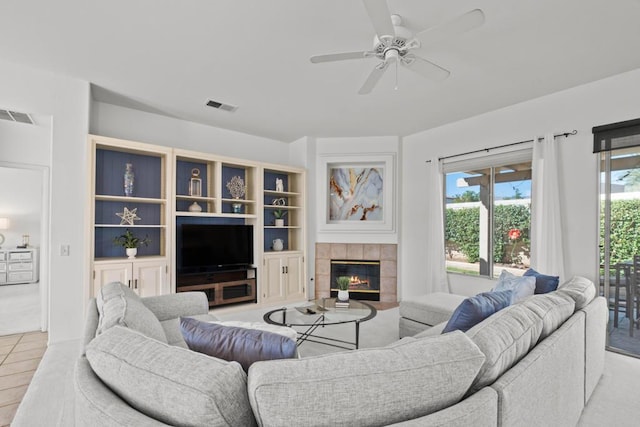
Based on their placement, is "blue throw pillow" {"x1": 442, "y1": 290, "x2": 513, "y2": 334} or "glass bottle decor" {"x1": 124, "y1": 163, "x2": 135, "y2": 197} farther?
"glass bottle decor" {"x1": 124, "y1": 163, "x2": 135, "y2": 197}

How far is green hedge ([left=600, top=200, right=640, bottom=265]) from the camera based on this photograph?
10.5ft

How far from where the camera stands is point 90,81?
3.47 m

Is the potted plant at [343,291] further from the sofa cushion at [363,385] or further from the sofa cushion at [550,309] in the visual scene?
the sofa cushion at [363,385]

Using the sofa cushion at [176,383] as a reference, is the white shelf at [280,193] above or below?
above

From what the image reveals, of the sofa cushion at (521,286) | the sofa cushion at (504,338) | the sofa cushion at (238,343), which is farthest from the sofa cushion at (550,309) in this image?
the sofa cushion at (238,343)

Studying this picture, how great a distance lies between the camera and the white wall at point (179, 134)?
4.10 m

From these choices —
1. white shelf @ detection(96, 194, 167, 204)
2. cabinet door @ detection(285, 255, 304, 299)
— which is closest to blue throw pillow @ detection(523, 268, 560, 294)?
cabinet door @ detection(285, 255, 304, 299)

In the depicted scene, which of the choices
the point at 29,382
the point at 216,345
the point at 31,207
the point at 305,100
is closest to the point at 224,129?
the point at 305,100

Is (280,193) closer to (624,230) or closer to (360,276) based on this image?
(360,276)

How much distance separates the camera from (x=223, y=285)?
4.64 meters

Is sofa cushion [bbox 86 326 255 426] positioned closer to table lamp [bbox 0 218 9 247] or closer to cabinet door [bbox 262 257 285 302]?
cabinet door [bbox 262 257 285 302]

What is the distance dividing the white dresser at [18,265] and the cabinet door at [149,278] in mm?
1413

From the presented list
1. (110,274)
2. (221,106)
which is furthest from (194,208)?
(221,106)

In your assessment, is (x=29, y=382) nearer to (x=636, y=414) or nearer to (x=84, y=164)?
(x=84, y=164)
